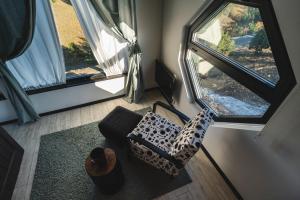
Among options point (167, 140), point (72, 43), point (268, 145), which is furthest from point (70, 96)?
point (268, 145)

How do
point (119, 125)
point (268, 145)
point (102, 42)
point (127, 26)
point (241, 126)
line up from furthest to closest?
point (102, 42), point (127, 26), point (119, 125), point (241, 126), point (268, 145)

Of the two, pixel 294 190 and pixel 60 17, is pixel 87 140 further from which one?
pixel 294 190

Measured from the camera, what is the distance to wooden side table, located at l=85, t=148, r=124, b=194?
1.64 metres

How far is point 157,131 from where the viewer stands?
6.72ft

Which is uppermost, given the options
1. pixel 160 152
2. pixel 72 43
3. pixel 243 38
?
pixel 243 38

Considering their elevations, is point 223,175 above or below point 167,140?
below

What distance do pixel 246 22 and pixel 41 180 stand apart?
8.82ft

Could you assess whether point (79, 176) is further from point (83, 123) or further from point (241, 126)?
point (241, 126)

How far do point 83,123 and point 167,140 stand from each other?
1.46 m

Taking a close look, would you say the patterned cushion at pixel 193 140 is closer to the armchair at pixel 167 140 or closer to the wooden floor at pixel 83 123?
the armchair at pixel 167 140

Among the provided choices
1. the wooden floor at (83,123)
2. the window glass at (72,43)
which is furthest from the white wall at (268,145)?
the window glass at (72,43)

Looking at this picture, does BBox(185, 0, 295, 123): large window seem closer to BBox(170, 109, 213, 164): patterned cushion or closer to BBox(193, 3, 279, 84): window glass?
BBox(193, 3, 279, 84): window glass

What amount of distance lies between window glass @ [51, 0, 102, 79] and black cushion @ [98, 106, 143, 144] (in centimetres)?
105

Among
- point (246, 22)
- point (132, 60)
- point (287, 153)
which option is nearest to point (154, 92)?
point (132, 60)
